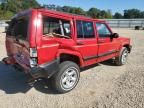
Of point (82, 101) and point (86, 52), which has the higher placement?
point (86, 52)

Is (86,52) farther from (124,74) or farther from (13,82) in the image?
(13,82)

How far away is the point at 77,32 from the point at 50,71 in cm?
138

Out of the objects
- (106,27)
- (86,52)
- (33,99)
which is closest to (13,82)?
Answer: (33,99)

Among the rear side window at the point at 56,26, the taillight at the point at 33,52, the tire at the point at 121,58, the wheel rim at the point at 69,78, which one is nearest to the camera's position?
the taillight at the point at 33,52

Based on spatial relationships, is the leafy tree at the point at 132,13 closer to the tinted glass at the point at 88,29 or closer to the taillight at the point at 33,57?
the tinted glass at the point at 88,29

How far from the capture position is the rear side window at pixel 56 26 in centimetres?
476

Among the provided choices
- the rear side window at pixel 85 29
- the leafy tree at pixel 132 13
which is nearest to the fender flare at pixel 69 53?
the rear side window at pixel 85 29

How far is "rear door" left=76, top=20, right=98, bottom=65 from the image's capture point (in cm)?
551

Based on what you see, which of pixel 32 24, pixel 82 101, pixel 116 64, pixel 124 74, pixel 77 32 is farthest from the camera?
pixel 116 64

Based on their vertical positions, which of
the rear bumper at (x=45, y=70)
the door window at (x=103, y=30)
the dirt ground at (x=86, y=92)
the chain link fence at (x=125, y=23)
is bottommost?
the dirt ground at (x=86, y=92)

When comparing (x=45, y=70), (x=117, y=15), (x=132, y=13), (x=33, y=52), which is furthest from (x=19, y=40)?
(x=117, y=15)

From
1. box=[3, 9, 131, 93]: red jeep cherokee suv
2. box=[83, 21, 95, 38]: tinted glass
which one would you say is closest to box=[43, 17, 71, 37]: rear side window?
box=[3, 9, 131, 93]: red jeep cherokee suv

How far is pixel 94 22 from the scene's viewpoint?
6164 millimetres

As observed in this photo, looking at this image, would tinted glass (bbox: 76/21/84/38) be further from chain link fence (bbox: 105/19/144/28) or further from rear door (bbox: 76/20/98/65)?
chain link fence (bbox: 105/19/144/28)
